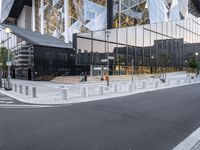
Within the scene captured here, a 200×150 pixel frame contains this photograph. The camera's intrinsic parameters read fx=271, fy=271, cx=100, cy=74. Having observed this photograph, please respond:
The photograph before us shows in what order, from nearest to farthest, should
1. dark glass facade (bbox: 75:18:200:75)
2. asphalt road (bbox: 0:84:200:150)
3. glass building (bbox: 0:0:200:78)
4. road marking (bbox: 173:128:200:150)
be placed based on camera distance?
road marking (bbox: 173:128:200:150)
asphalt road (bbox: 0:84:200:150)
dark glass facade (bbox: 75:18:200:75)
glass building (bbox: 0:0:200:78)

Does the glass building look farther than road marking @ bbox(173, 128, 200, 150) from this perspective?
Yes

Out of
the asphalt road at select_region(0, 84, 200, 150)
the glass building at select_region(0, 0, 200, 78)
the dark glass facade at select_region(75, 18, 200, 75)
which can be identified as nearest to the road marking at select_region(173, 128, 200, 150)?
the asphalt road at select_region(0, 84, 200, 150)

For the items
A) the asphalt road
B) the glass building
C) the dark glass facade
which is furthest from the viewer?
the glass building

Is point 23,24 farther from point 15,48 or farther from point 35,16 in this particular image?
point 15,48

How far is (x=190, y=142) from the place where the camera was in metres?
6.72

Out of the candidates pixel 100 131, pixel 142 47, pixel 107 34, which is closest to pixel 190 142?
pixel 100 131

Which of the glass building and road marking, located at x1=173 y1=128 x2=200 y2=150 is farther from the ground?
the glass building

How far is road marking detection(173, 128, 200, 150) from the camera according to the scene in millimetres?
6257

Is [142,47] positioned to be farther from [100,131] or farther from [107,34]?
[100,131]

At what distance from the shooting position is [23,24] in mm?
86562

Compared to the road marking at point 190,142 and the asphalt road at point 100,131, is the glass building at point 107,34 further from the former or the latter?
the road marking at point 190,142

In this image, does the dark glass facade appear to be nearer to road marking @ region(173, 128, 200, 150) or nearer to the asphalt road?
the asphalt road

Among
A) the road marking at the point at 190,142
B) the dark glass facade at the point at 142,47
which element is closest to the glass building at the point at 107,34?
the dark glass facade at the point at 142,47

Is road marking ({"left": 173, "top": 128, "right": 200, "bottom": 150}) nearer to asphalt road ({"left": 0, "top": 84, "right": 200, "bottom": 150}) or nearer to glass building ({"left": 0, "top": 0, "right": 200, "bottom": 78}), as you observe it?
asphalt road ({"left": 0, "top": 84, "right": 200, "bottom": 150})
